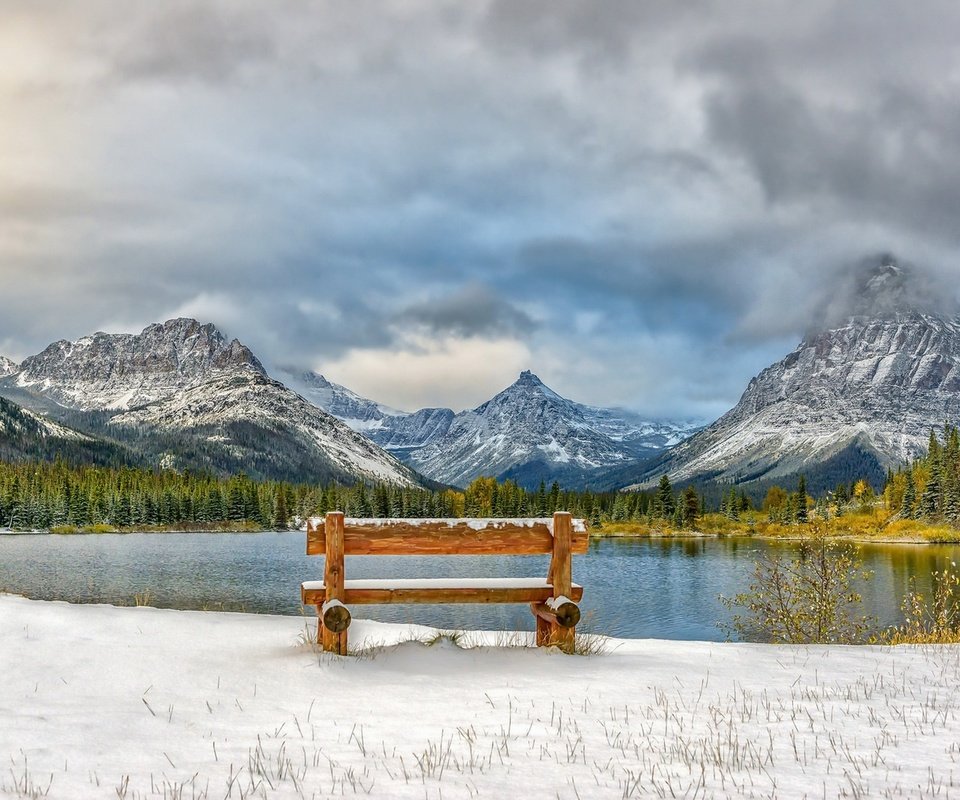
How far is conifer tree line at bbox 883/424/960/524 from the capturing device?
126875 millimetres

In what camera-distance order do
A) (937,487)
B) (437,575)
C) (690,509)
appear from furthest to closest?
(690,509) < (937,487) < (437,575)

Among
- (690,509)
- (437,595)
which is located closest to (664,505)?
(690,509)

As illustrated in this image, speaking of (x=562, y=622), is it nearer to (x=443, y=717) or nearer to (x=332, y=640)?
(x=332, y=640)

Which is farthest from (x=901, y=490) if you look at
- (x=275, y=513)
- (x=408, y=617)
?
(x=408, y=617)

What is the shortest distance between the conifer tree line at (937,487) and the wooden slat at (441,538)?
135 m

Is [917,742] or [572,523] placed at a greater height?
[572,523]

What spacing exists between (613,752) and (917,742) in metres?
3.00

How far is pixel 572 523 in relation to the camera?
1256 cm

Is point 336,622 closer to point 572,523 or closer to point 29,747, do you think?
point 572,523

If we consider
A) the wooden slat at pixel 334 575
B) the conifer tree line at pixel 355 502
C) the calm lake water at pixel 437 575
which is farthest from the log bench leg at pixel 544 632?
the conifer tree line at pixel 355 502

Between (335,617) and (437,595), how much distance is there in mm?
1637

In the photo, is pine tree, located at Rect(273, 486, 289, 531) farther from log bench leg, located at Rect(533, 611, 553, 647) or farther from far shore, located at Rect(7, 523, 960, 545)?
log bench leg, located at Rect(533, 611, 553, 647)

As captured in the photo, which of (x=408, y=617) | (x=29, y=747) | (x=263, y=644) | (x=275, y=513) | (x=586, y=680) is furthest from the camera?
(x=275, y=513)

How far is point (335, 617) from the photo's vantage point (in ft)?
36.6
